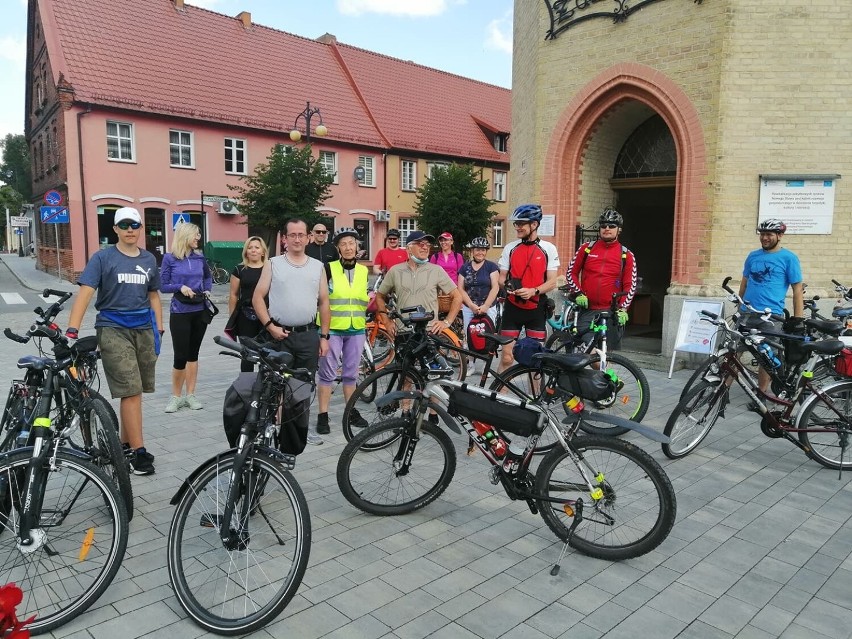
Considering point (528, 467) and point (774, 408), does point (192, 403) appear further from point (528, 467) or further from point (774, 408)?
point (774, 408)

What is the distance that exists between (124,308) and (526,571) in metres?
3.24

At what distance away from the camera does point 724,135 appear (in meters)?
9.11

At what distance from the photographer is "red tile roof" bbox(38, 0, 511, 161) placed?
2609 cm

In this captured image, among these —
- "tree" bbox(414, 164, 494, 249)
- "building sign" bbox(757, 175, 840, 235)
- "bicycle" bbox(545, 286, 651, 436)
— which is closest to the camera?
"bicycle" bbox(545, 286, 651, 436)

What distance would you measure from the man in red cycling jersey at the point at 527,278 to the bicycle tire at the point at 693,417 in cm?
170

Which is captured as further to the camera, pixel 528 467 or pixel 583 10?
pixel 583 10

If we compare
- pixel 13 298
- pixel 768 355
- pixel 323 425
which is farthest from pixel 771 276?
pixel 13 298

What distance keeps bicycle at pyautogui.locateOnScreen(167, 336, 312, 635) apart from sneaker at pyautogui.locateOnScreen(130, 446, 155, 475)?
1754 mm

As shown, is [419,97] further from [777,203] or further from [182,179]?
[777,203]

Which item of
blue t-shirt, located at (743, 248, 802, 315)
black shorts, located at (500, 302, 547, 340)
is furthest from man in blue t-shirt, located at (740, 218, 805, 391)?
black shorts, located at (500, 302, 547, 340)

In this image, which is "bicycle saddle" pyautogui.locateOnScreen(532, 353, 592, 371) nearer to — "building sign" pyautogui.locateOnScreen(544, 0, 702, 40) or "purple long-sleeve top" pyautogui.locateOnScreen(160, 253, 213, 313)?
"purple long-sleeve top" pyautogui.locateOnScreen(160, 253, 213, 313)

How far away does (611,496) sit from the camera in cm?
381

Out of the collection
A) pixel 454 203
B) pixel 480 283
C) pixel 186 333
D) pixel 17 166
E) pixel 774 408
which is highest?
pixel 17 166

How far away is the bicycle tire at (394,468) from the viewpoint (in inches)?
171
